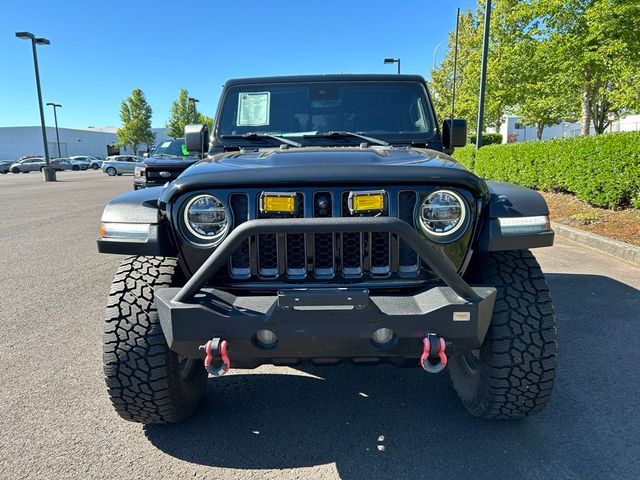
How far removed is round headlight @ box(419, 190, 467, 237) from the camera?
79.2 inches

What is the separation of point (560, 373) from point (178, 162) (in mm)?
9443

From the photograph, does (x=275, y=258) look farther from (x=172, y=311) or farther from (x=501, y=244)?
(x=501, y=244)

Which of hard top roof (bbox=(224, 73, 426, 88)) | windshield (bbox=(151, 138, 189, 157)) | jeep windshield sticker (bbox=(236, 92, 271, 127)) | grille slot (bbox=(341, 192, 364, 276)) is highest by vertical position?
hard top roof (bbox=(224, 73, 426, 88))

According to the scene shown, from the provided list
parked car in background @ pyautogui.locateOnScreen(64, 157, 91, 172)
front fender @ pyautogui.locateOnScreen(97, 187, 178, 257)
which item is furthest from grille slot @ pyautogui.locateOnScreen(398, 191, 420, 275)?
parked car in background @ pyautogui.locateOnScreen(64, 157, 91, 172)

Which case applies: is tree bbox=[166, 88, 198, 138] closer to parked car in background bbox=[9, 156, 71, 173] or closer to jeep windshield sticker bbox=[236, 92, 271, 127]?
parked car in background bbox=[9, 156, 71, 173]

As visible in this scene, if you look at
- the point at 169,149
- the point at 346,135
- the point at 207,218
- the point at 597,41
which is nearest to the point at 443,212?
the point at 207,218

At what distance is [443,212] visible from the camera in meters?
2.02

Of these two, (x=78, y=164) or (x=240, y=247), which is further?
(x=78, y=164)

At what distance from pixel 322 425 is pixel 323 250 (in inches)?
41.6

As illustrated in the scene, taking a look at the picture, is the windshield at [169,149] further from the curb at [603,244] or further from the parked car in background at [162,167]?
the curb at [603,244]

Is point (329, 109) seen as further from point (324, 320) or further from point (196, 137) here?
point (324, 320)

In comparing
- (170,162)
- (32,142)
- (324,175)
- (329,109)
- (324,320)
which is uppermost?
(32,142)

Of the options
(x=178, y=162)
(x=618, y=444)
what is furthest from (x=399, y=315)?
(x=178, y=162)

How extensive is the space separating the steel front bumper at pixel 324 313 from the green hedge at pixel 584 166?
6.86 m
